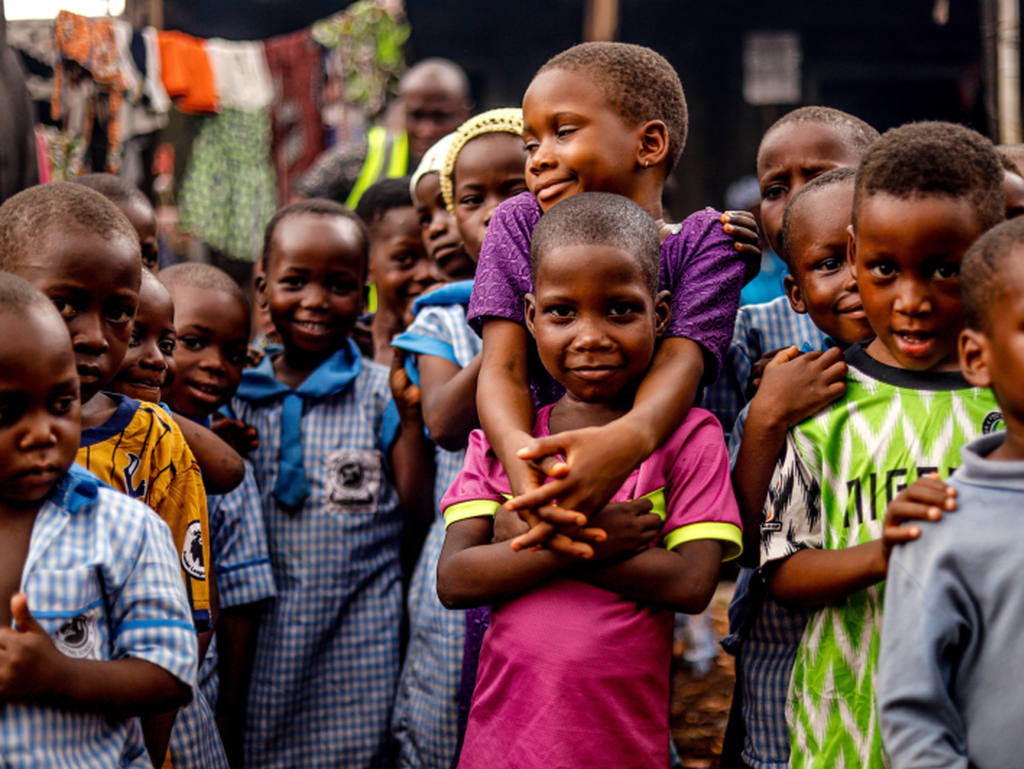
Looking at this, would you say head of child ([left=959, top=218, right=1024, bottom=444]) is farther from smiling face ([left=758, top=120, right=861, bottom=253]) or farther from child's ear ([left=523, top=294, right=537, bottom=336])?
smiling face ([left=758, top=120, right=861, bottom=253])

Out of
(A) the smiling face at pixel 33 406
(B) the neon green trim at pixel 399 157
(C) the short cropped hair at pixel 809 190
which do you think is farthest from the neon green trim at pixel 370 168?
(A) the smiling face at pixel 33 406

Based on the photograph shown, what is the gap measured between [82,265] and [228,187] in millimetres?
4966

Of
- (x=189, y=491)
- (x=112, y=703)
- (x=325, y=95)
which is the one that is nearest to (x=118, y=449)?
(x=189, y=491)

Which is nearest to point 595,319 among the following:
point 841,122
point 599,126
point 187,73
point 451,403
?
point 599,126

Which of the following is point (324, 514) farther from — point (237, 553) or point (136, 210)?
point (136, 210)

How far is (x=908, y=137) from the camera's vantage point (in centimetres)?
191

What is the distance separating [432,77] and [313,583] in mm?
3241

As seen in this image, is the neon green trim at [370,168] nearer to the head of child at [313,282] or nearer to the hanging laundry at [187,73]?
the hanging laundry at [187,73]

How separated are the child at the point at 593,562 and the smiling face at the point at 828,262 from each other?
412 millimetres

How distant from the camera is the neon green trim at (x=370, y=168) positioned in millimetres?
5223

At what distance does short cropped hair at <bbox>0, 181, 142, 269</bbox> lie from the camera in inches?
83.2

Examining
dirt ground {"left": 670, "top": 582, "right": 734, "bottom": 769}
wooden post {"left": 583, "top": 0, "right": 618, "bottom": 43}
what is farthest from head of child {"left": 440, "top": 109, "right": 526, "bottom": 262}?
wooden post {"left": 583, "top": 0, "right": 618, "bottom": 43}

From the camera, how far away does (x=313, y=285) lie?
316 centimetres

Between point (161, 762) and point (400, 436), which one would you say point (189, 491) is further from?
point (400, 436)
